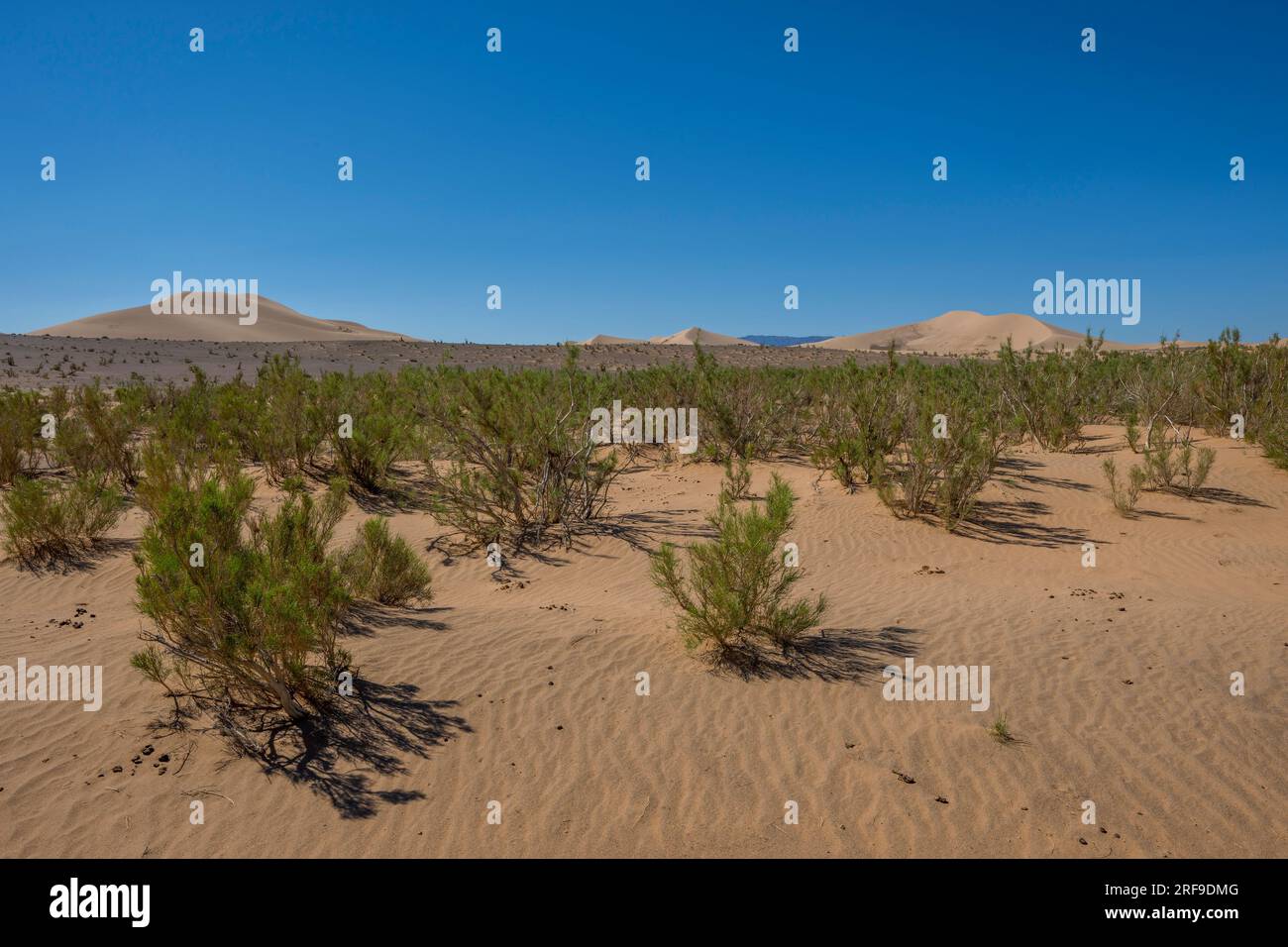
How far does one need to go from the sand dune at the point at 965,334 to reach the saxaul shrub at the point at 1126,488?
73.2 meters

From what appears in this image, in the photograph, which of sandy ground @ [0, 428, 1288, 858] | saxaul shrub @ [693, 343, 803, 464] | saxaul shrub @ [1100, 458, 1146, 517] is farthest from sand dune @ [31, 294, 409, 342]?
sandy ground @ [0, 428, 1288, 858]

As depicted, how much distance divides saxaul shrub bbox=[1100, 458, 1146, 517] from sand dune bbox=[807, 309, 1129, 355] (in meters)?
73.2

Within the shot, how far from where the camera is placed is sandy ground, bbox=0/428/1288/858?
350 cm

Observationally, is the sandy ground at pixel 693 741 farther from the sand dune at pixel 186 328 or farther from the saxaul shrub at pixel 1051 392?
the sand dune at pixel 186 328

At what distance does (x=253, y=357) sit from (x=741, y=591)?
3854 cm

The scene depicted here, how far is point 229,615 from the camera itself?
4223 millimetres

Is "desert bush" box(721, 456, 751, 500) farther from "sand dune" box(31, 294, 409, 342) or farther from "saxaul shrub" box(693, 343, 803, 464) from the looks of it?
"sand dune" box(31, 294, 409, 342)

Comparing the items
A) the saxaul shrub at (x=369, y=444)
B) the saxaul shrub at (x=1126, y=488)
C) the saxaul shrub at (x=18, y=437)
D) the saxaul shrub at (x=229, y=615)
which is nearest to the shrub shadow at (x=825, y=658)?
the saxaul shrub at (x=229, y=615)

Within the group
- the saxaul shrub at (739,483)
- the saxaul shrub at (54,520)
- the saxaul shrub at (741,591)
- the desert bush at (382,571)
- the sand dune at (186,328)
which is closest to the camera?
the saxaul shrub at (741,591)

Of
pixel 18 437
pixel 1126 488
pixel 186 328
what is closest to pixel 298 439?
pixel 18 437

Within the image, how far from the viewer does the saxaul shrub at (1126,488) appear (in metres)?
9.74

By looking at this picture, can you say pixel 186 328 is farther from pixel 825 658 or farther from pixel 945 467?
pixel 825 658

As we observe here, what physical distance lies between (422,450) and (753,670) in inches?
211
